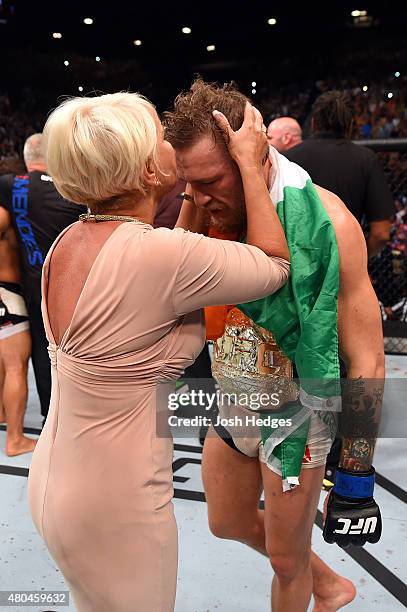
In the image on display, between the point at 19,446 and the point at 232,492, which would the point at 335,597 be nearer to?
the point at 232,492

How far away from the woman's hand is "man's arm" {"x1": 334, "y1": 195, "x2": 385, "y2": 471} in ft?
0.84

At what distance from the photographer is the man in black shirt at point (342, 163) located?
114 inches

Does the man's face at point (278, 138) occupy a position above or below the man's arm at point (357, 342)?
above

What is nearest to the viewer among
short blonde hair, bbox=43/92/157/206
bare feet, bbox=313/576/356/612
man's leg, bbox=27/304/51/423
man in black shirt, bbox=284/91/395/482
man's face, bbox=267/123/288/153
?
short blonde hair, bbox=43/92/157/206

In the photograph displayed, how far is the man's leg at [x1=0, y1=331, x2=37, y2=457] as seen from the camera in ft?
10.4

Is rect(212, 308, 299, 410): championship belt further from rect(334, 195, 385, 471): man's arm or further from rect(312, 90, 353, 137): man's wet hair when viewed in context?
rect(312, 90, 353, 137): man's wet hair

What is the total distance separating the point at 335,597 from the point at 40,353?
6.65 ft

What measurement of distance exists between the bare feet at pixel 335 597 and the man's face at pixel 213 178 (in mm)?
1209

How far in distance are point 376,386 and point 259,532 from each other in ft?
2.05

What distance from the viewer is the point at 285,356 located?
4.93ft

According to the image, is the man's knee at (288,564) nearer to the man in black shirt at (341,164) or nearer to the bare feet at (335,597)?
the bare feet at (335,597)

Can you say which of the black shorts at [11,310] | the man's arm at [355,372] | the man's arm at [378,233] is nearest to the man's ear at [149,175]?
the man's arm at [355,372]

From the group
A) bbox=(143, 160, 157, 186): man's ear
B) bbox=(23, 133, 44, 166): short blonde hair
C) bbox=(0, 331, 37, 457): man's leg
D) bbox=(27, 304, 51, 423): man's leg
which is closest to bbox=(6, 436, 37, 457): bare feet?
bbox=(0, 331, 37, 457): man's leg

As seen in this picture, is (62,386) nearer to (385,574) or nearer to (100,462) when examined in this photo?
(100,462)
